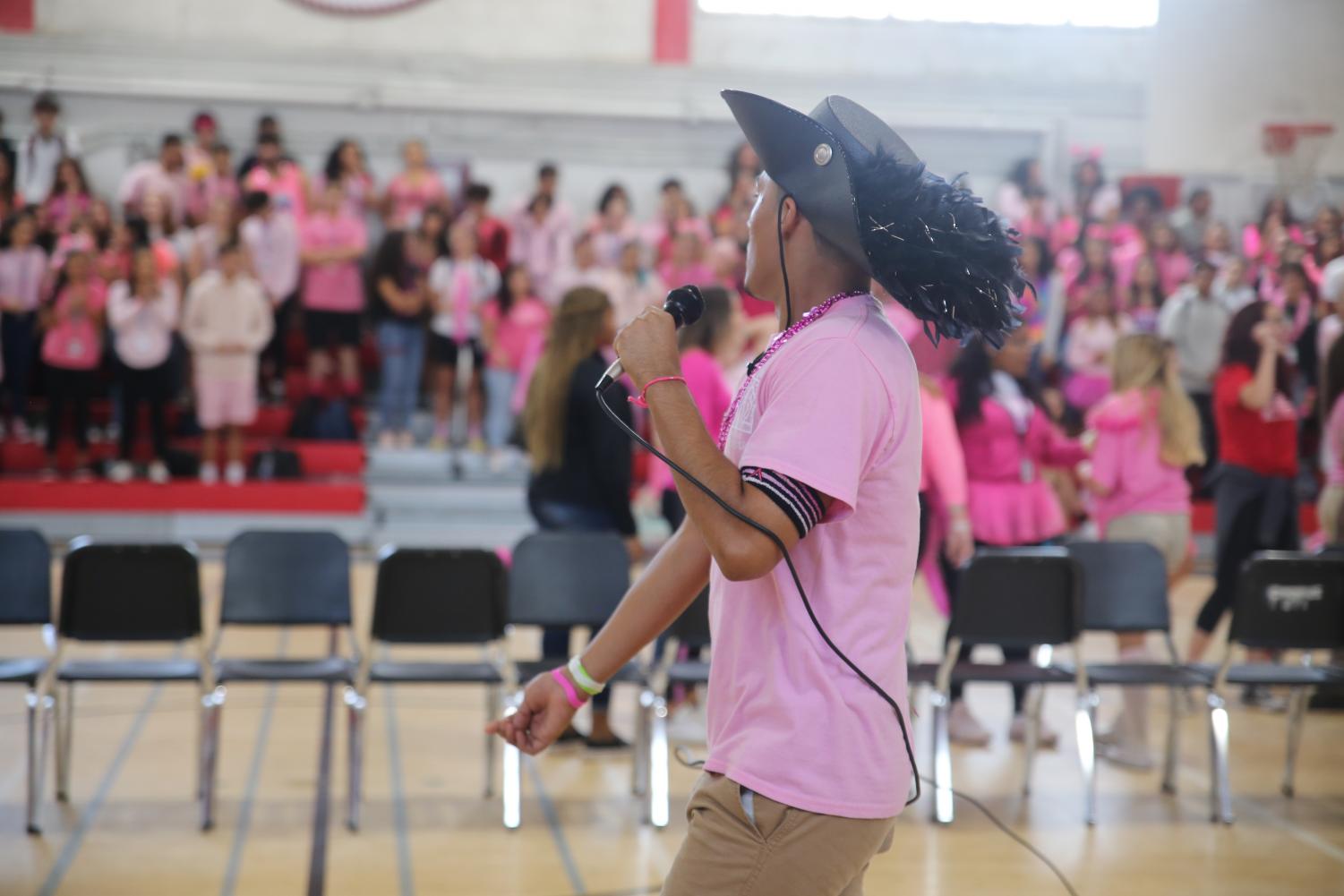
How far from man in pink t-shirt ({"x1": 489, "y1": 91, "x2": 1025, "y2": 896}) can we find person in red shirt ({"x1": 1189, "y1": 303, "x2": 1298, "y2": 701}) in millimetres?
4608

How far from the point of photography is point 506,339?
33.3 ft

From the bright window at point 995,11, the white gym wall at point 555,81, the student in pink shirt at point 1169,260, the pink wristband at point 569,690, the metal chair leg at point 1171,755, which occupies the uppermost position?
the bright window at point 995,11

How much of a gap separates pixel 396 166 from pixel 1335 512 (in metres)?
9.92

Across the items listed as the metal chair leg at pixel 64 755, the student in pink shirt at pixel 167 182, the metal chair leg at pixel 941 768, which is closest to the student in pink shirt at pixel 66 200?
the student in pink shirt at pixel 167 182

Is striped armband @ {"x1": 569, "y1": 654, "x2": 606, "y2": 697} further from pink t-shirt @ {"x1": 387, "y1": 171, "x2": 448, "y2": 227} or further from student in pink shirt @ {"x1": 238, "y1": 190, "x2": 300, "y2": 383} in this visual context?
pink t-shirt @ {"x1": 387, "y1": 171, "x2": 448, "y2": 227}

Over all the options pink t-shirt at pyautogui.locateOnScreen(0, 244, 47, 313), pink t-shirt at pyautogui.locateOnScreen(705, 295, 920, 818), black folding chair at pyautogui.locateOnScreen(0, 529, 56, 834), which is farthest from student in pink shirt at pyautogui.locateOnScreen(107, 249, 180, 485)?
pink t-shirt at pyautogui.locateOnScreen(705, 295, 920, 818)

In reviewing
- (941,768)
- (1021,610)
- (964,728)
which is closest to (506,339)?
(964,728)

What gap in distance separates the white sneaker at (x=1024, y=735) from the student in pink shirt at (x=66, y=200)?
8.11 m

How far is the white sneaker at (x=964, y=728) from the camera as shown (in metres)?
5.25

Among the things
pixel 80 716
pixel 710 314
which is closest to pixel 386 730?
pixel 80 716

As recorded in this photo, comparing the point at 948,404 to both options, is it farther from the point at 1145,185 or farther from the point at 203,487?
the point at 1145,185

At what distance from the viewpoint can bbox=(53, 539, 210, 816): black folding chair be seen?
14.3ft

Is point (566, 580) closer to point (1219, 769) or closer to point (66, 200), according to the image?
point (1219, 769)

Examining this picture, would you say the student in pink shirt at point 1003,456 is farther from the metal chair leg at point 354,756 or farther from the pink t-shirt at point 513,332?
the pink t-shirt at point 513,332
